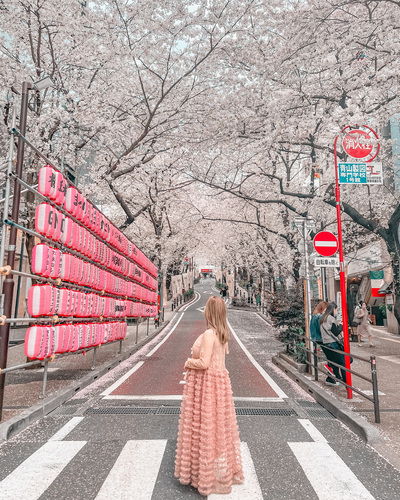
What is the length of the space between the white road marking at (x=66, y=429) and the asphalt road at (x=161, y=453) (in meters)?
0.01

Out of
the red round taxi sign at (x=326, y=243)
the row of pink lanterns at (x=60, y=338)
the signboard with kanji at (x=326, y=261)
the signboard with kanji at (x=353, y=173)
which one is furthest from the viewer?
the red round taxi sign at (x=326, y=243)

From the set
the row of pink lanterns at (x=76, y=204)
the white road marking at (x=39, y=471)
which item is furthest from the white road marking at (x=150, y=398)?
the row of pink lanterns at (x=76, y=204)

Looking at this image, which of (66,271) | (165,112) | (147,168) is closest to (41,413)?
(66,271)

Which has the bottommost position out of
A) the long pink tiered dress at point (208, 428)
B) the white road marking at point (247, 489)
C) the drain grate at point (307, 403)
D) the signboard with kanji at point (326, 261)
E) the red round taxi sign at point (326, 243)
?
the drain grate at point (307, 403)

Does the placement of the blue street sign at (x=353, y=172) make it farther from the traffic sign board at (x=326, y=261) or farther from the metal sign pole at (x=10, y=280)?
the metal sign pole at (x=10, y=280)

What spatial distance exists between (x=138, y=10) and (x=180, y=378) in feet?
31.8

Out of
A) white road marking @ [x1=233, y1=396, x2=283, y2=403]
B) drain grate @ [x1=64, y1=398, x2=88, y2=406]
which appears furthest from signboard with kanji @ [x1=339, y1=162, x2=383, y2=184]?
drain grate @ [x1=64, y1=398, x2=88, y2=406]

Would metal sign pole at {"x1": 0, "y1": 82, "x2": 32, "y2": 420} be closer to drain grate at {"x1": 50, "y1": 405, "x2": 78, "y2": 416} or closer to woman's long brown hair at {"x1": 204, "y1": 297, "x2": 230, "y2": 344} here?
drain grate at {"x1": 50, "y1": 405, "x2": 78, "y2": 416}

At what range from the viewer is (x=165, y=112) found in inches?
444

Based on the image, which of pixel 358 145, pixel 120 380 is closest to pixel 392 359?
pixel 358 145

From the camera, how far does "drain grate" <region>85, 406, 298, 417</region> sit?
583 centimetres

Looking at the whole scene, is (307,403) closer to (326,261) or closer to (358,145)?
(326,261)

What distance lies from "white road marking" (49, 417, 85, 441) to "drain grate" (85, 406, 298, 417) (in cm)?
36

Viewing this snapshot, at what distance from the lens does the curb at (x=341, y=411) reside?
4.69 meters
